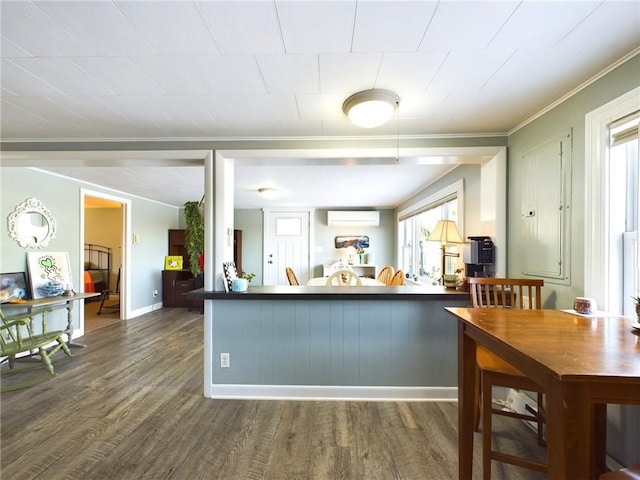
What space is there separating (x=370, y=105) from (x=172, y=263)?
5517 millimetres

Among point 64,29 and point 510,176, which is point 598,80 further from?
point 64,29

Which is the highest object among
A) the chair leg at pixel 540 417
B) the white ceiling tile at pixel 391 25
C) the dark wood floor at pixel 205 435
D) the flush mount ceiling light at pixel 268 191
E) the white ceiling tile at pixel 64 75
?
the white ceiling tile at pixel 391 25

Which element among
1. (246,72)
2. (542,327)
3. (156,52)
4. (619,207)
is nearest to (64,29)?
(156,52)

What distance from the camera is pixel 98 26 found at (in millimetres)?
1183

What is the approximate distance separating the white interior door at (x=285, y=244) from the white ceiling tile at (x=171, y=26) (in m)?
5.14

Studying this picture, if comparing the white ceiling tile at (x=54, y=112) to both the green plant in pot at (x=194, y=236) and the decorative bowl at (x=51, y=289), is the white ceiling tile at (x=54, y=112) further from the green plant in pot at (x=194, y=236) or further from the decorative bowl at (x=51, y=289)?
the green plant in pot at (x=194, y=236)

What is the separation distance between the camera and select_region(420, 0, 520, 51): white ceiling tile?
1.09 m

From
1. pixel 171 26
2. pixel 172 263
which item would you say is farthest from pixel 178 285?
pixel 171 26

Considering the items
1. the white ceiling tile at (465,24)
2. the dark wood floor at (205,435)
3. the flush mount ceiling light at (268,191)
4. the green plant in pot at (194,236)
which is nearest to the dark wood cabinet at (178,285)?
the green plant in pot at (194,236)

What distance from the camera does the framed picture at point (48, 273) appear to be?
3.28m

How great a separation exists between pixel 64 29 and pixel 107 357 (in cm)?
325

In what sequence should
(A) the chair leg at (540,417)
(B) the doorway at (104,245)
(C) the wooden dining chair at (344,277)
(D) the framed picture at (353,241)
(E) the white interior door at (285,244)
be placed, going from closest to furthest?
(A) the chair leg at (540,417)
(C) the wooden dining chair at (344,277)
(D) the framed picture at (353,241)
(E) the white interior door at (285,244)
(B) the doorway at (104,245)

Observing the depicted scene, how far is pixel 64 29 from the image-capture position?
3.95ft

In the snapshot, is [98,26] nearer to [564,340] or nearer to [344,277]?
[564,340]
